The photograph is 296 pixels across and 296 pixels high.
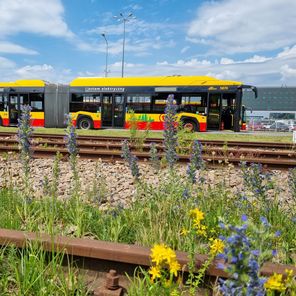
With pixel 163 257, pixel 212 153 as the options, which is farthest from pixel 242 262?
pixel 212 153

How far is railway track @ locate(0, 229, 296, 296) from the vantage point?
222 centimetres

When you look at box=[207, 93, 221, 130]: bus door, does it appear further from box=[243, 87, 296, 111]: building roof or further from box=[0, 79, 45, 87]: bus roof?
box=[243, 87, 296, 111]: building roof

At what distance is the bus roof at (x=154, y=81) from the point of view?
18922 mm

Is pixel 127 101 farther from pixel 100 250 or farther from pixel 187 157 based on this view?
pixel 100 250

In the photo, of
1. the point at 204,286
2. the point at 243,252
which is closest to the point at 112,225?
the point at 204,286

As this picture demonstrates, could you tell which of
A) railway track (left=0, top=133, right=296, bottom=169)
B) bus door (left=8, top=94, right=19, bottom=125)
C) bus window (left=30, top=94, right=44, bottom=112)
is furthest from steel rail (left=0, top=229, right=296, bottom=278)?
bus door (left=8, top=94, right=19, bottom=125)

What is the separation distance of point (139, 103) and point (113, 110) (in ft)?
5.92

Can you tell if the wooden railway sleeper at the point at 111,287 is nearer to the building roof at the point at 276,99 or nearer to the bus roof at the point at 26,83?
the bus roof at the point at 26,83

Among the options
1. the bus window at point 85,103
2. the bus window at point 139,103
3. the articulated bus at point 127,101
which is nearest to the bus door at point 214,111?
the articulated bus at point 127,101

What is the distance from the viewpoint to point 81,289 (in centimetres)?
222

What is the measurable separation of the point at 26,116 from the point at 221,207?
227cm

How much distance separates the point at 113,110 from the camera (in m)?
20.8

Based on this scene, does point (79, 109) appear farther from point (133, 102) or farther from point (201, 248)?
point (201, 248)

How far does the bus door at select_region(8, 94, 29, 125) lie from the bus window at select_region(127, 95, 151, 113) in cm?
709
